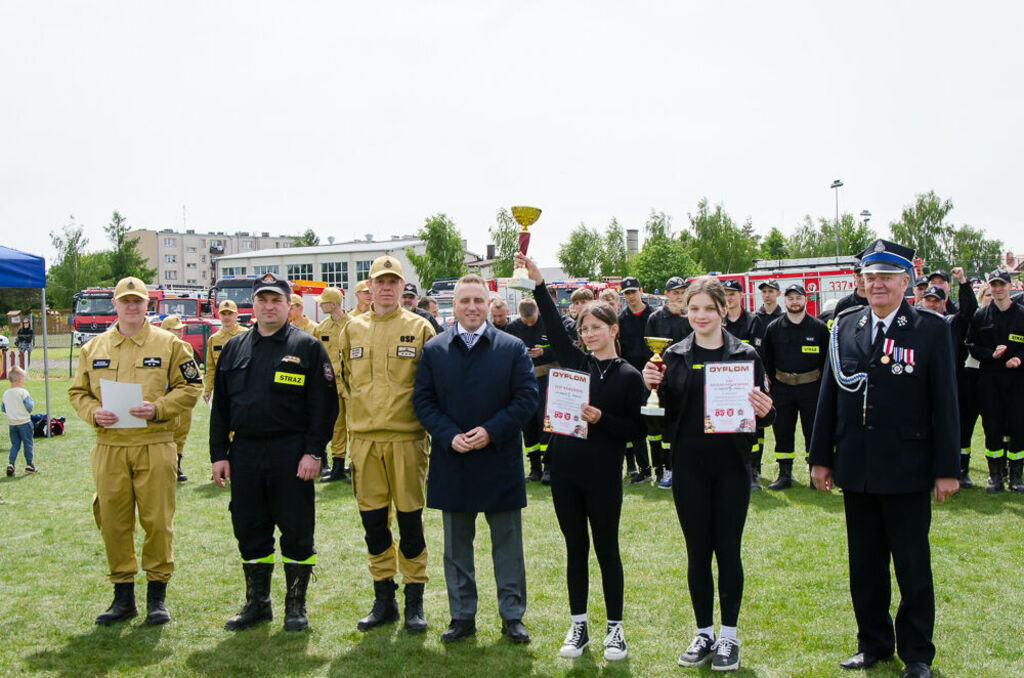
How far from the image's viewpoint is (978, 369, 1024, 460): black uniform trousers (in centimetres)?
809

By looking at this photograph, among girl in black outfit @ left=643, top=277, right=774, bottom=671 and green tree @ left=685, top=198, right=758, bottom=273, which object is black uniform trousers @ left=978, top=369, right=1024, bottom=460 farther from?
green tree @ left=685, top=198, right=758, bottom=273

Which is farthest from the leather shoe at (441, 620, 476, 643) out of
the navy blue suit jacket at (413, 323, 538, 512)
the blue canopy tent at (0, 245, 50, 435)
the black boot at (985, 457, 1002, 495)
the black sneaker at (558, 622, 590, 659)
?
the blue canopy tent at (0, 245, 50, 435)

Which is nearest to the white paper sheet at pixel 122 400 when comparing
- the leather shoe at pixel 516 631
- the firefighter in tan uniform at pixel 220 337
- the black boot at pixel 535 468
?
the leather shoe at pixel 516 631

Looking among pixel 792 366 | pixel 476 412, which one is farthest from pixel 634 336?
pixel 476 412

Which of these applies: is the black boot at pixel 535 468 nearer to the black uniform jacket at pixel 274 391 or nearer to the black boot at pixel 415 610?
the black boot at pixel 415 610

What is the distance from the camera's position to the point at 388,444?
4.91 metres

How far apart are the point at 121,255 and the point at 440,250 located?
90.3ft

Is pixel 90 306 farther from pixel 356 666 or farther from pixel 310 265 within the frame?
pixel 310 265

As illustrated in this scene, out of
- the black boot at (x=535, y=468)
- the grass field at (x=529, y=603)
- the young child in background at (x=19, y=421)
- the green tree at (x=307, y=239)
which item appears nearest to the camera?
the grass field at (x=529, y=603)

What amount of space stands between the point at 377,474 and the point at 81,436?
1016 centimetres

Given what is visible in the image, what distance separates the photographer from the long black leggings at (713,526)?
4137mm

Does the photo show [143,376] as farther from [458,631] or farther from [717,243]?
[717,243]

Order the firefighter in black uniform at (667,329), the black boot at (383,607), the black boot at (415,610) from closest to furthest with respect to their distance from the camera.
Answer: the black boot at (415,610) → the black boot at (383,607) → the firefighter in black uniform at (667,329)

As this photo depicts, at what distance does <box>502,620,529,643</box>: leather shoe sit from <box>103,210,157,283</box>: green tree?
63.4 m
